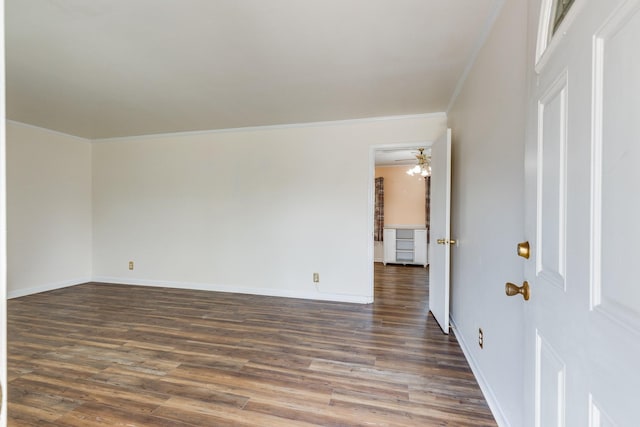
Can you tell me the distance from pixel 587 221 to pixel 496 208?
1.20 metres

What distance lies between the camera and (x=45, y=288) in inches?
166

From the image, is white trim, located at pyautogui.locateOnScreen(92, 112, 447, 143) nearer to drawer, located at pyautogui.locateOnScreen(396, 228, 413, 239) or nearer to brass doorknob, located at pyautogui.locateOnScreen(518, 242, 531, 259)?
brass doorknob, located at pyautogui.locateOnScreen(518, 242, 531, 259)

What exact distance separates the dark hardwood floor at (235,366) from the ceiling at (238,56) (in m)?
2.39

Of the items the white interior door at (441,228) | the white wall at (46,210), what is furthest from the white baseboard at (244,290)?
the white interior door at (441,228)

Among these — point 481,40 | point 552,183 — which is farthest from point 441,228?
point 552,183

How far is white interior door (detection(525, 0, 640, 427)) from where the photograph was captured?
0.51m

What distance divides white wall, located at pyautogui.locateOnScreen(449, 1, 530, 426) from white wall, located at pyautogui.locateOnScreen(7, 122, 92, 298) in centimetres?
540

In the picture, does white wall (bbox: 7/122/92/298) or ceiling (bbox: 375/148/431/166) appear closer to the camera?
white wall (bbox: 7/122/92/298)

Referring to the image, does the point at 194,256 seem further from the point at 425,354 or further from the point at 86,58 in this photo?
the point at 425,354

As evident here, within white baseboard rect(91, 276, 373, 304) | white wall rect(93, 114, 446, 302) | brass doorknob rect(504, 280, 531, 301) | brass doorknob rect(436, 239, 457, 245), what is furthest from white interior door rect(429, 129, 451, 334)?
brass doorknob rect(504, 280, 531, 301)

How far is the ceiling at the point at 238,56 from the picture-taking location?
5.80 ft

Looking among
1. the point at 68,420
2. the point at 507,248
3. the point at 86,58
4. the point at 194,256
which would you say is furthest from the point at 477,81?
the point at 194,256

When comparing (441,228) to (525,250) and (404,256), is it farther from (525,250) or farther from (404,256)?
(404,256)

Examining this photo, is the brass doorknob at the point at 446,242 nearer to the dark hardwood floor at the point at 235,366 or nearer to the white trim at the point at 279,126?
the dark hardwood floor at the point at 235,366
